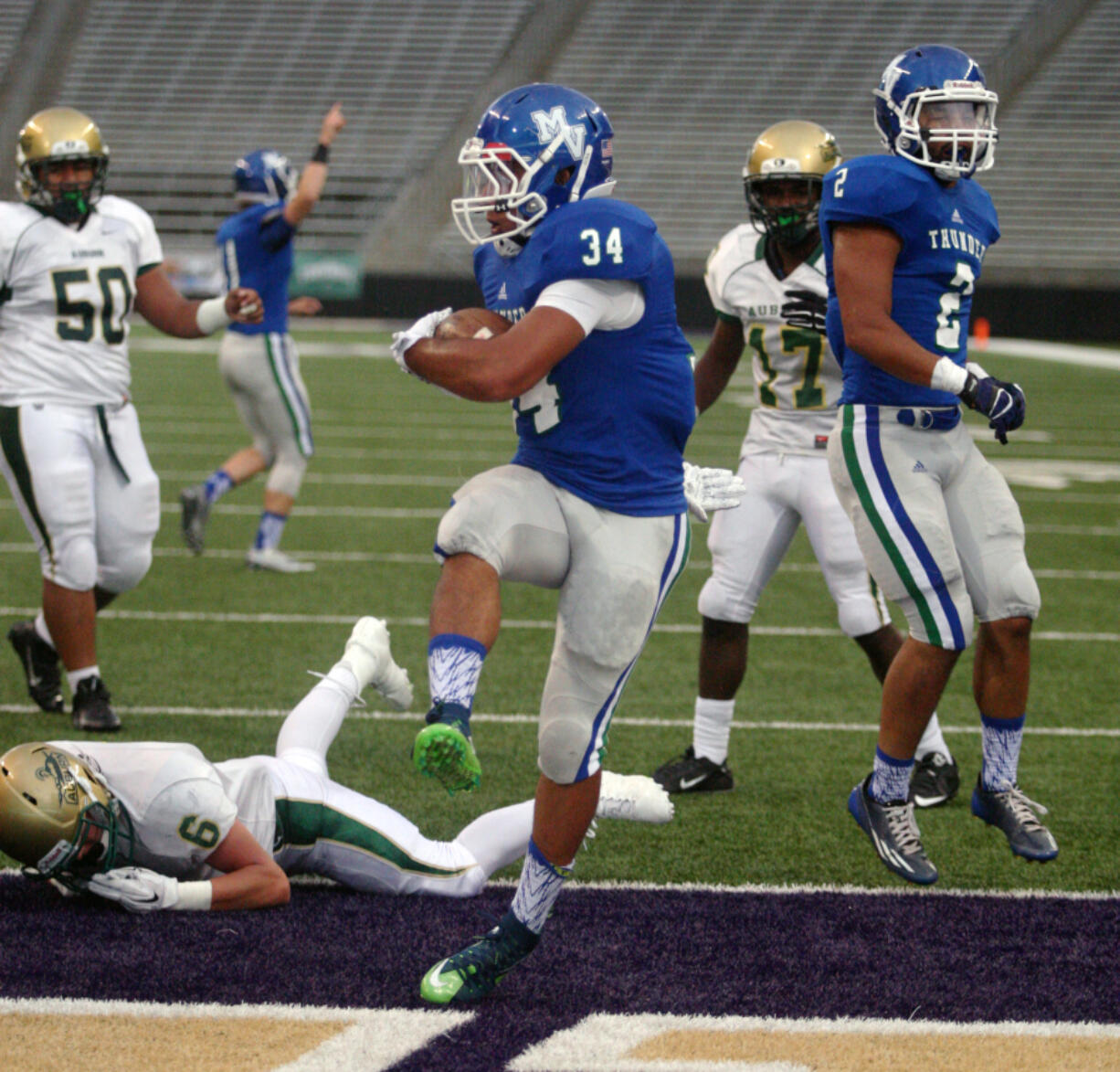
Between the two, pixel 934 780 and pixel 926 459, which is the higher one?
pixel 926 459

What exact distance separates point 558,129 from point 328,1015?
157 cm

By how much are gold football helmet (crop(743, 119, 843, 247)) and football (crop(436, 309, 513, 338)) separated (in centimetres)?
176

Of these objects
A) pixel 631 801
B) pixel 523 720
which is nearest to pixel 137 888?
pixel 631 801

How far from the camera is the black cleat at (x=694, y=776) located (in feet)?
14.6

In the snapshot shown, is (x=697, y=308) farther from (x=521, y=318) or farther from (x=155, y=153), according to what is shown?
(x=521, y=318)

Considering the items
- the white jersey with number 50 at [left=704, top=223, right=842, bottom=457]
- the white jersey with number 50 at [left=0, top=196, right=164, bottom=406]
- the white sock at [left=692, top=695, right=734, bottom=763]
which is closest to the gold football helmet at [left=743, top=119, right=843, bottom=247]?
the white jersey with number 50 at [left=704, top=223, right=842, bottom=457]

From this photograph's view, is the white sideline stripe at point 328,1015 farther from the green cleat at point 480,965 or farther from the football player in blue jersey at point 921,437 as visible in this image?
the football player in blue jersey at point 921,437

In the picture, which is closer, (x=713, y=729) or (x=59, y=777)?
(x=59, y=777)

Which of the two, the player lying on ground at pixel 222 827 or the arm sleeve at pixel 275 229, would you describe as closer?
the player lying on ground at pixel 222 827

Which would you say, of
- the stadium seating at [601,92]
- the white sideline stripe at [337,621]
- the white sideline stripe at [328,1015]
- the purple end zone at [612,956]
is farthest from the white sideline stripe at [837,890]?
the stadium seating at [601,92]

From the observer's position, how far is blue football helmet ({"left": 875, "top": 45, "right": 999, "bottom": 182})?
3559 millimetres

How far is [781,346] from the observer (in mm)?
4605

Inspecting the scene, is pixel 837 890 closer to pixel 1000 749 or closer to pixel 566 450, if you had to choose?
pixel 1000 749

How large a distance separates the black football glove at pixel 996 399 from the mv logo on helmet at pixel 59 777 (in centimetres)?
190
